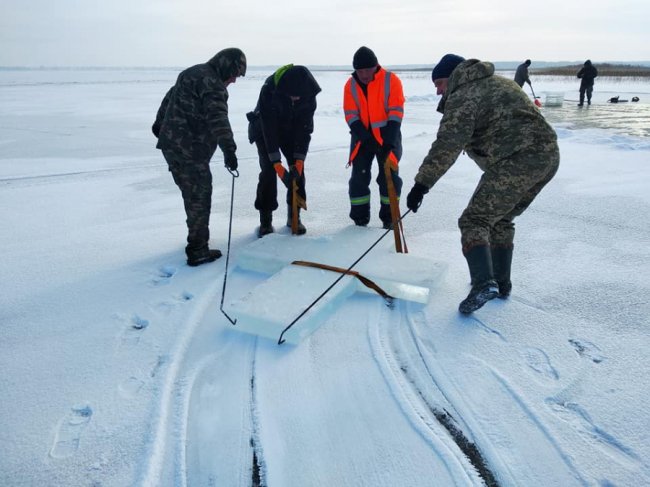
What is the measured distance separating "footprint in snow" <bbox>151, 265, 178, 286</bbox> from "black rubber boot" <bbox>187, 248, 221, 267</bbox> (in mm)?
128

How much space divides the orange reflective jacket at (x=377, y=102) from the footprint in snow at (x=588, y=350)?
177 centimetres

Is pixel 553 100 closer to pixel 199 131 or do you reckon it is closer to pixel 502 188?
pixel 502 188

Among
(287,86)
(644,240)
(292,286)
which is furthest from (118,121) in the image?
(644,240)

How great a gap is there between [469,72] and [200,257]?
209 cm

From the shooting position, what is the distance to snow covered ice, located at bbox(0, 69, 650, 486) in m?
1.58

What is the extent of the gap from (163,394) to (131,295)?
107 centimetres

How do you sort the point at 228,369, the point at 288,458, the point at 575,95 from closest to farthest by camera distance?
the point at 288,458, the point at 228,369, the point at 575,95

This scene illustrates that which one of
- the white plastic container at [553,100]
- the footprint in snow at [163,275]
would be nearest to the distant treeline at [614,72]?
the white plastic container at [553,100]

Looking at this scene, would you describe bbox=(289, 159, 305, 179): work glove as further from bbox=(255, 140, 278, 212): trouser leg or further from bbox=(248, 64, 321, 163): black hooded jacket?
bbox=(255, 140, 278, 212): trouser leg

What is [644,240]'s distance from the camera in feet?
11.5

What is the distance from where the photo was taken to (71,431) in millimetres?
1742

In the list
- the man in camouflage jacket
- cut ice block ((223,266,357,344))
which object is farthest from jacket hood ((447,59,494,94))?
cut ice block ((223,266,357,344))

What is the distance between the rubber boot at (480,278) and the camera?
235 centimetres

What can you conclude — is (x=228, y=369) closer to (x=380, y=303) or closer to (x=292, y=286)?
(x=292, y=286)
